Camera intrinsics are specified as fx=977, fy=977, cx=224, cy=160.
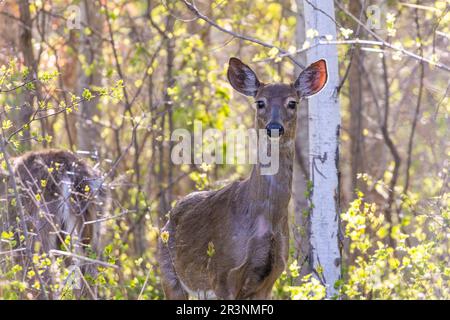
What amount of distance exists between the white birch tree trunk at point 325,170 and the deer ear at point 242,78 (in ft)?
1.78

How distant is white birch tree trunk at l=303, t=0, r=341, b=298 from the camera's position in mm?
8648

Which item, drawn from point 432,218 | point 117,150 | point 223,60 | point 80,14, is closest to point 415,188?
point 223,60

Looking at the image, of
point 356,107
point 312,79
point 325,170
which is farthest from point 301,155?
point 312,79

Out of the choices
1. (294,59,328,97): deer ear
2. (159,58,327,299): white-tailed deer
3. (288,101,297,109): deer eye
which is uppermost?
(294,59,328,97): deer ear

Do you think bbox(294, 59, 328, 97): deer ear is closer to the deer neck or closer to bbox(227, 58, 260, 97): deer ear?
bbox(227, 58, 260, 97): deer ear

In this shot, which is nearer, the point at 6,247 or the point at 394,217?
the point at 6,247

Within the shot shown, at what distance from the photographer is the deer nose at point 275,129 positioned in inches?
311

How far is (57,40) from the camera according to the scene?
42.6 ft

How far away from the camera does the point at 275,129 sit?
7898mm

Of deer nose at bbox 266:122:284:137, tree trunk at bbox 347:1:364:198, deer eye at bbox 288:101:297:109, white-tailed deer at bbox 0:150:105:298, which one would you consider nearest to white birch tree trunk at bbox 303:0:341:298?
deer eye at bbox 288:101:297:109

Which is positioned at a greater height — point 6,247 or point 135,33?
point 135,33

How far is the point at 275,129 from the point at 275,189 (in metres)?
0.53
